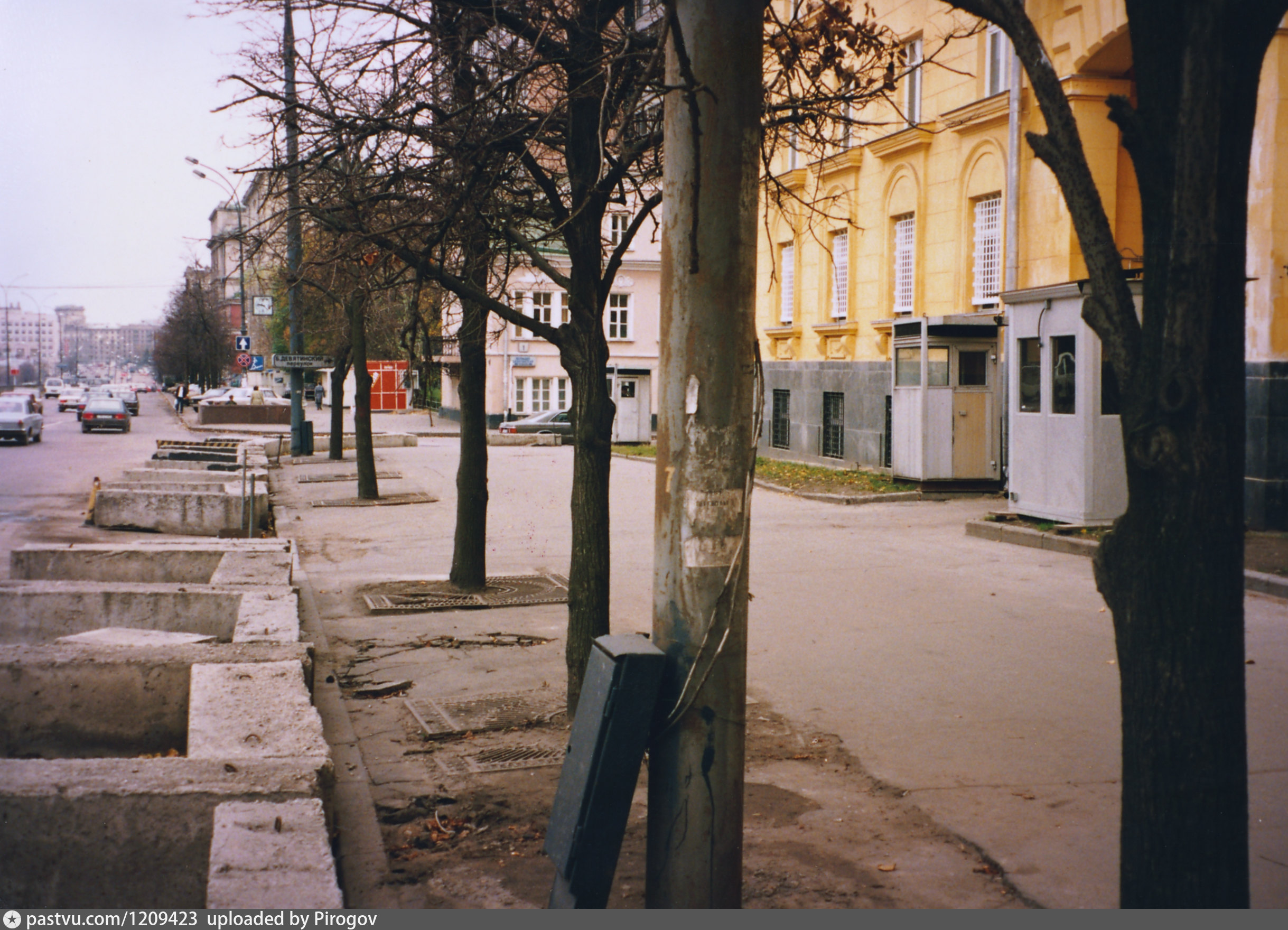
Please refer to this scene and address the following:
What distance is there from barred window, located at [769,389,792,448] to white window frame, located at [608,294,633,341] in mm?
22683

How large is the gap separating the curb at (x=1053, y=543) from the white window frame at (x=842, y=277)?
34.4 feet

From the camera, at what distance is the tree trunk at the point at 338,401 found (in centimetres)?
2627

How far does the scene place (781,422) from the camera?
90.4 ft

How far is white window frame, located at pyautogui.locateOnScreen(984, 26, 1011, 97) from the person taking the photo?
766 inches

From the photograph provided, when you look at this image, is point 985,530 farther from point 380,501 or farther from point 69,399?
point 69,399

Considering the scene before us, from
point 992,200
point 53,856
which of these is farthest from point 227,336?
point 53,856

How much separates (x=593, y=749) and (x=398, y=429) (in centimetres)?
4781

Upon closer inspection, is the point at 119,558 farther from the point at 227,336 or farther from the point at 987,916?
the point at 227,336

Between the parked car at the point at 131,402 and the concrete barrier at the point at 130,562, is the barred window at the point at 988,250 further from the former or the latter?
the parked car at the point at 131,402

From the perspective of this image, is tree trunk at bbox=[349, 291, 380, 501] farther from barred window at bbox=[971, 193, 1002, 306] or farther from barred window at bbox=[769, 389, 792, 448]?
barred window at bbox=[971, 193, 1002, 306]

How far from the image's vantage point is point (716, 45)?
326cm

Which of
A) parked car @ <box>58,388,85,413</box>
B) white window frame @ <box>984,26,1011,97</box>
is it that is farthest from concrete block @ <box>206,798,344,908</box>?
parked car @ <box>58,388,85,413</box>

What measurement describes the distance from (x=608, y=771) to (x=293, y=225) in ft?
38.6

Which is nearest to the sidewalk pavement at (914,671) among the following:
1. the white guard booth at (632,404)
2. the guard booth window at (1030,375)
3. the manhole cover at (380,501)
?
the guard booth window at (1030,375)
